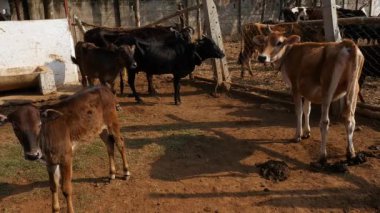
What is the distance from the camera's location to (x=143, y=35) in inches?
363

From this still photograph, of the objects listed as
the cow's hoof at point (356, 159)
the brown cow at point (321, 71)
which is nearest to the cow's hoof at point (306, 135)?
the brown cow at point (321, 71)

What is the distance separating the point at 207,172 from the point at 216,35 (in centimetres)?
477

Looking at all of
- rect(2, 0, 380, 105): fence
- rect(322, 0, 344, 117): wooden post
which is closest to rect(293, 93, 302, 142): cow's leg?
rect(322, 0, 344, 117): wooden post

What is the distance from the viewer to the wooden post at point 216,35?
9.09 m

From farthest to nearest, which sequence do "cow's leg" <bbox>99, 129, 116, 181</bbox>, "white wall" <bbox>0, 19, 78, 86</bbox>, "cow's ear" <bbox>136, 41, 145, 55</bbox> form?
"white wall" <bbox>0, 19, 78, 86</bbox>
"cow's ear" <bbox>136, 41, 145, 55</bbox>
"cow's leg" <bbox>99, 129, 116, 181</bbox>

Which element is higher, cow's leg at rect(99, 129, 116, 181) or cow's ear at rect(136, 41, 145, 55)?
cow's ear at rect(136, 41, 145, 55)

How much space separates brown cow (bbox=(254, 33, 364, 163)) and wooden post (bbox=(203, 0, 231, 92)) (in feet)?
9.31

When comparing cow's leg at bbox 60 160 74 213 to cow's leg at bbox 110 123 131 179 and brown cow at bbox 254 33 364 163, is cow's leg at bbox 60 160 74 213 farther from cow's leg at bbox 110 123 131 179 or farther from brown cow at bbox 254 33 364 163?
brown cow at bbox 254 33 364 163

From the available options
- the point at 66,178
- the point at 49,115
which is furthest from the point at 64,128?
the point at 66,178

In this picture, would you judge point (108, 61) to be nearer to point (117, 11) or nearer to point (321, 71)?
point (321, 71)

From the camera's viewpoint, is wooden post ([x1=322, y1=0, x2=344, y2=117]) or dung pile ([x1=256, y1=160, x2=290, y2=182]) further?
wooden post ([x1=322, y1=0, x2=344, y2=117])

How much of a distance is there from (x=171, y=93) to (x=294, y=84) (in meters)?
4.24

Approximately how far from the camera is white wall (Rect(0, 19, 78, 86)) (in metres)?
9.00

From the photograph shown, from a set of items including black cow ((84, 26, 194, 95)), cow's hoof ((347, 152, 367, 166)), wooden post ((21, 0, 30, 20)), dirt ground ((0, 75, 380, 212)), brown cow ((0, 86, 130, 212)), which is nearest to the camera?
brown cow ((0, 86, 130, 212))
